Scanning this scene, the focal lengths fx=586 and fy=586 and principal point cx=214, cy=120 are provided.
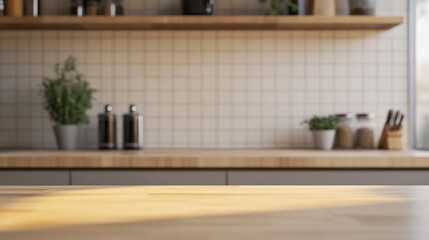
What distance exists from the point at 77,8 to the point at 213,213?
7.30 feet

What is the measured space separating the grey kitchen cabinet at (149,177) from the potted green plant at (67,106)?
46 cm

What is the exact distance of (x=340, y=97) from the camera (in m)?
2.88

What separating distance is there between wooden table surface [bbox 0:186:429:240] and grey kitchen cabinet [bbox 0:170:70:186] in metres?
1.30

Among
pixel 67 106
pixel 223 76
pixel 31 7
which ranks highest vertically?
pixel 31 7

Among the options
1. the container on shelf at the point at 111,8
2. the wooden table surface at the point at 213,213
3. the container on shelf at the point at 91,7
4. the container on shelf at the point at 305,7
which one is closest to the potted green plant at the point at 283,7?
the container on shelf at the point at 305,7

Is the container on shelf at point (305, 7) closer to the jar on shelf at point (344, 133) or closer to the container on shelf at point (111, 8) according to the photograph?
the jar on shelf at point (344, 133)

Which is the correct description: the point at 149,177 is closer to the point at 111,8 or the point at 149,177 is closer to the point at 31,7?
the point at 111,8

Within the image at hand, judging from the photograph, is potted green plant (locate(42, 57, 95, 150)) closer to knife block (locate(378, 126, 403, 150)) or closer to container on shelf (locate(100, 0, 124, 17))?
container on shelf (locate(100, 0, 124, 17))

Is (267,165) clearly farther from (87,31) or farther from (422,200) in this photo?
(422,200)

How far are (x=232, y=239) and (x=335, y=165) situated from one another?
1714mm

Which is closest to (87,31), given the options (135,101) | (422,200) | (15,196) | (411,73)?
(135,101)

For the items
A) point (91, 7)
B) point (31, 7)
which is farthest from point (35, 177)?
point (31, 7)

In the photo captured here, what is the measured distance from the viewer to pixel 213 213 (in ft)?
2.43

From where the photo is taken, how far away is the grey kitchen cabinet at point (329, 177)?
7.36 ft
